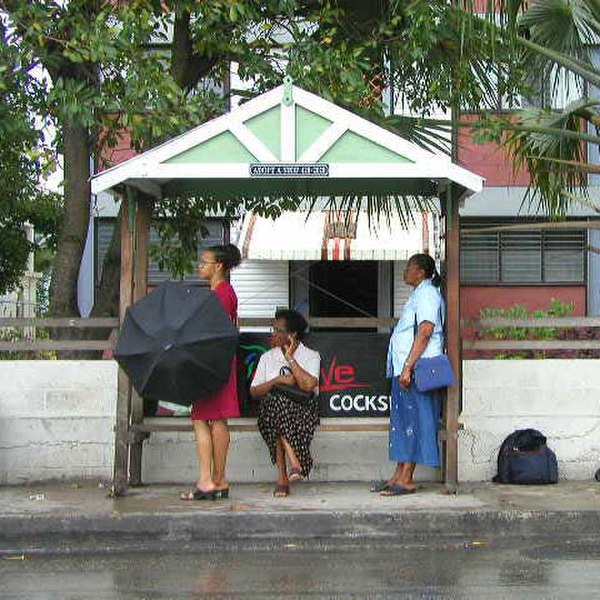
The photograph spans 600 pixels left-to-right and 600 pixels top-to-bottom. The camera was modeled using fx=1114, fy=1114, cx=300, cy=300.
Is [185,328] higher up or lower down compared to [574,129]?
lower down

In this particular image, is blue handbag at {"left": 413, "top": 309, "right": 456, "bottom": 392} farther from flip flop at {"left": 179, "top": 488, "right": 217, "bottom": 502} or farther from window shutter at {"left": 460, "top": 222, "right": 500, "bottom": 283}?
window shutter at {"left": 460, "top": 222, "right": 500, "bottom": 283}

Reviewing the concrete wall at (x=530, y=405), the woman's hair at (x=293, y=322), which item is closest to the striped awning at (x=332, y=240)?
the concrete wall at (x=530, y=405)

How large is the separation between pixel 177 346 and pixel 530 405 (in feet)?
11.0

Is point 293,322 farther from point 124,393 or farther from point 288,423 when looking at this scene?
point 124,393

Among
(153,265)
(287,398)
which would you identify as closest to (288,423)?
(287,398)

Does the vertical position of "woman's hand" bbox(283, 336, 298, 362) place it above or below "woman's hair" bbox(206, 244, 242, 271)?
below

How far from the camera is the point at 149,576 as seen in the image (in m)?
6.79

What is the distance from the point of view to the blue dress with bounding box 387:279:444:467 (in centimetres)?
877

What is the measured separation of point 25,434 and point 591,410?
489cm

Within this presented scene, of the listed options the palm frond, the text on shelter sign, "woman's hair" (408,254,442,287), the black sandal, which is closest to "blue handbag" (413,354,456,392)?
"woman's hair" (408,254,442,287)

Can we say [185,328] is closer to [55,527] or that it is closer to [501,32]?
[55,527]

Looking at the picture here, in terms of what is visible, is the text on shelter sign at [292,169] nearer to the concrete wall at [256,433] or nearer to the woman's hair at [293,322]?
the woman's hair at [293,322]

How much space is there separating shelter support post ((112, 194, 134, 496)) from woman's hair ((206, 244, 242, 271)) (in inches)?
26.9

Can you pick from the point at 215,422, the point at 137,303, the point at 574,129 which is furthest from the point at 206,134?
the point at 574,129
